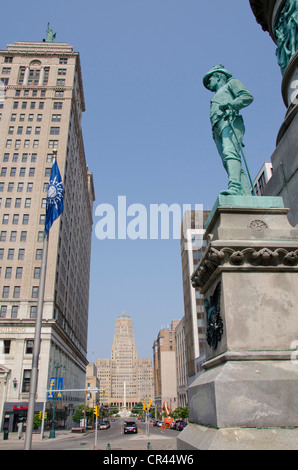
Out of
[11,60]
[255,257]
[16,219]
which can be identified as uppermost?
[11,60]

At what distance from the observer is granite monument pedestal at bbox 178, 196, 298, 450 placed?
4.72m

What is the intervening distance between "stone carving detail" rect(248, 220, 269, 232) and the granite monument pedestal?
0.7 inches

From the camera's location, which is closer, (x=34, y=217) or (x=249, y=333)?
(x=249, y=333)

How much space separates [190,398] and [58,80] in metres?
79.5

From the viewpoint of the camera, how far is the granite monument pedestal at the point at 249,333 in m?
4.72

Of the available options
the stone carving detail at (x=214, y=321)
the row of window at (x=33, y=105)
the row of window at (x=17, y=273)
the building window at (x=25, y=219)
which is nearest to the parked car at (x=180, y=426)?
the row of window at (x=17, y=273)

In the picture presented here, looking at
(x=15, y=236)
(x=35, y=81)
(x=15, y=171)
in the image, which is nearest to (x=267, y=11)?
(x=15, y=236)

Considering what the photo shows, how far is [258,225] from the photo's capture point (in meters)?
6.23

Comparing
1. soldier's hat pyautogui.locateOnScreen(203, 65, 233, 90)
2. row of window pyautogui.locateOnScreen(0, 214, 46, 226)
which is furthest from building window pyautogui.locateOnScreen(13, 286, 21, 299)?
soldier's hat pyautogui.locateOnScreen(203, 65, 233, 90)

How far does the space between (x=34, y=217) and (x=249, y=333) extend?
193 ft

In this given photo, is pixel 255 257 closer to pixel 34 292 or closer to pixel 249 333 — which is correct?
pixel 249 333

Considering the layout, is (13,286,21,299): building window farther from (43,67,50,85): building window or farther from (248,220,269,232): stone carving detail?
(248,220,269,232): stone carving detail

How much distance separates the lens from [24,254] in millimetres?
57719
